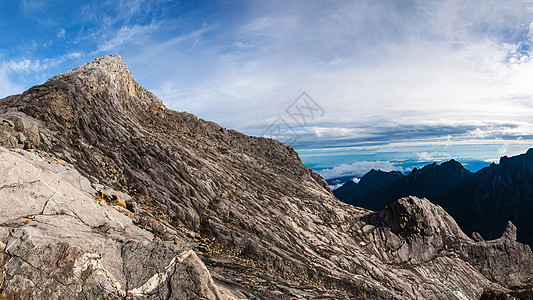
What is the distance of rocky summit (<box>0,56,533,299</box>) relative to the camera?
1182 cm

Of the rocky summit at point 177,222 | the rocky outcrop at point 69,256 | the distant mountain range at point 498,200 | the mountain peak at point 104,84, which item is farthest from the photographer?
the distant mountain range at point 498,200

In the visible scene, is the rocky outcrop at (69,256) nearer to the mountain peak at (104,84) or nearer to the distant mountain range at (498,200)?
the mountain peak at (104,84)

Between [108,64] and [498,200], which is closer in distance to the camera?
[108,64]

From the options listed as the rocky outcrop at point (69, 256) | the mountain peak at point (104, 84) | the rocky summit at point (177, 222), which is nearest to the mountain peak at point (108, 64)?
the mountain peak at point (104, 84)

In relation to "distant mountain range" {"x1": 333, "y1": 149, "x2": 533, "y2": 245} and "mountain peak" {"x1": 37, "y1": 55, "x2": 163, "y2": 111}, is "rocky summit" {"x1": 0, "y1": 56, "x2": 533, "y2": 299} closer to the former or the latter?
"mountain peak" {"x1": 37, "y1": 55, "x2": 163, "y2": 111}

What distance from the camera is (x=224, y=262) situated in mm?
22516

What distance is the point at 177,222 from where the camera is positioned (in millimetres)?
25844

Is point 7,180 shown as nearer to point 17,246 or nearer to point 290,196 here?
point 17,246

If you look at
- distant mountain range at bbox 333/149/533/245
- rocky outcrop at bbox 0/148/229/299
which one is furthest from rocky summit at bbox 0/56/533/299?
distant mountain range at bbox 333/149/533/245

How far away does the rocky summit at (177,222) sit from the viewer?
11.8 meters

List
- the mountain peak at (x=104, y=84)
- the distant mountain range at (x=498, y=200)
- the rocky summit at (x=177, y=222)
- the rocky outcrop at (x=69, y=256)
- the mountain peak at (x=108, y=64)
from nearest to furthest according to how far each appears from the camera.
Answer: the rocky outcrop at (x=69, y=256) < the rocky summit at (x=177, y=222) < the mountain peak at (x=104, y=84) < the mountain peak at (x=108, y=64) < the distant mountain range at (x=498, y=200)

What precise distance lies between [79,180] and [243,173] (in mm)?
21373

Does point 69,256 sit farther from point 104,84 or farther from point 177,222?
point 104,84

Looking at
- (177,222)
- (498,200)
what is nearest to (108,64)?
(177,222)
